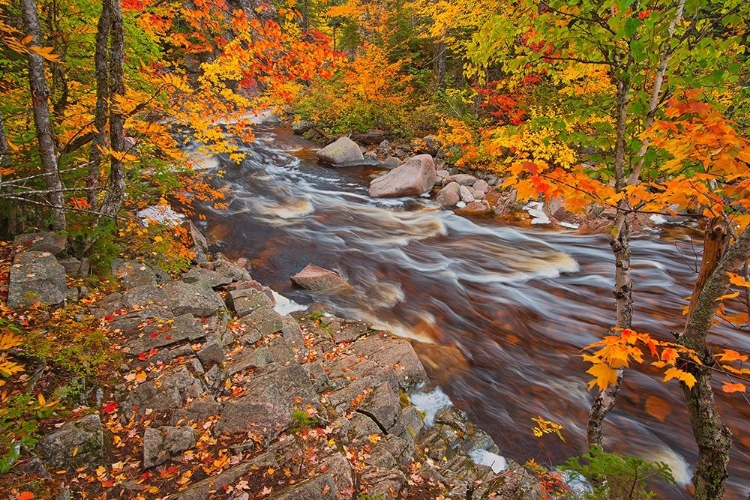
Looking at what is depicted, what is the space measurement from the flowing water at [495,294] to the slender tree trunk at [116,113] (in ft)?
12.7

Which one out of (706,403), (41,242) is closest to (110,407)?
(41,242)

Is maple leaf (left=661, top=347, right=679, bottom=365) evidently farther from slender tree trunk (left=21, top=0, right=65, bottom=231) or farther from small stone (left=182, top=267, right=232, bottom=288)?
small stone (left=182, top=267, right=232, bottom=288)

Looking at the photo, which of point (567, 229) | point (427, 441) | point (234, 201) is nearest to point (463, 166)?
point (567, 229)

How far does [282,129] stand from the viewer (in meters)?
24.2

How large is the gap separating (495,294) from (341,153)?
12.1 metres

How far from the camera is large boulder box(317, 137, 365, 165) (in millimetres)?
Answer: 19125

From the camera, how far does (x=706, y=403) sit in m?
3.15

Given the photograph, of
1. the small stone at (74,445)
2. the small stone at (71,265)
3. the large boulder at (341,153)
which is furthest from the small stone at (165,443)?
the large boulder at (341,153)

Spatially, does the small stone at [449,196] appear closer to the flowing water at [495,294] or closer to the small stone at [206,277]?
the flowing water at [495,294]

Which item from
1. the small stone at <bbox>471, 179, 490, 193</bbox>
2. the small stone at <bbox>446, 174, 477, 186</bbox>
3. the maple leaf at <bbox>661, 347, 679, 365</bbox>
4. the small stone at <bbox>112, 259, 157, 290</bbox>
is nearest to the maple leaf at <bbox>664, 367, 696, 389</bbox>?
the maple leaf at <bbox>661, 347, 679, 365</bbox>

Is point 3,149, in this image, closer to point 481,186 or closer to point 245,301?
point 245,301

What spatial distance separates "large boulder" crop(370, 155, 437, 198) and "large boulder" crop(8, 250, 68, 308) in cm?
1175

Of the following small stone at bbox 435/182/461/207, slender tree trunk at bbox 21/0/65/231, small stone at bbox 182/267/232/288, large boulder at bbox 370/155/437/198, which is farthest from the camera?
large boulder at bbox 370/155/437/198

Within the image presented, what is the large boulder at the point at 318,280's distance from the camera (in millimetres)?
8844
